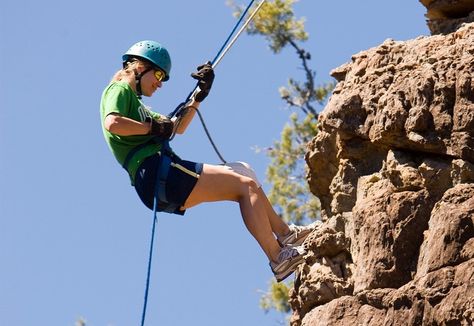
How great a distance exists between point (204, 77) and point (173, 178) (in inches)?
Answer: 39.3

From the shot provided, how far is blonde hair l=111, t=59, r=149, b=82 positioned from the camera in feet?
39.5

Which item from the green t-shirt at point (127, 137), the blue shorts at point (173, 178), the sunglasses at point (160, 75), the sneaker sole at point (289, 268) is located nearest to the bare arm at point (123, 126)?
the green t-shirt at point (127, 137)

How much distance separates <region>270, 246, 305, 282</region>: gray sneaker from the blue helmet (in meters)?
1.86

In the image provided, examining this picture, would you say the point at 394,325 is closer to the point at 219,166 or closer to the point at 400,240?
the point at 400,240

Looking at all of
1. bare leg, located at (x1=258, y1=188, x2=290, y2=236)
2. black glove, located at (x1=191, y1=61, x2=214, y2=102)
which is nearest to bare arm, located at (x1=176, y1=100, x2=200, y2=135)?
black glove, located at (x1=191, y1=61, x2=214, y2=102)

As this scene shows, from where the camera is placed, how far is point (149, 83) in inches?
476

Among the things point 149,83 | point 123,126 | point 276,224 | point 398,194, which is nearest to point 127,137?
point 123,126

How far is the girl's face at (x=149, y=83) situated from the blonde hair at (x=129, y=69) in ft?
0.26

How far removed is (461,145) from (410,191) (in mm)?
527

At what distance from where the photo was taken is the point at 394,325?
1032 centimetres

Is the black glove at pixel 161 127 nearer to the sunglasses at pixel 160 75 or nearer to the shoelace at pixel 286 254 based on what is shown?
the sunglasses at pixel 160 75

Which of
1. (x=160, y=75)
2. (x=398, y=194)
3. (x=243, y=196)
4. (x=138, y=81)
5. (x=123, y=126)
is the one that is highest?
(x=160, y=75)

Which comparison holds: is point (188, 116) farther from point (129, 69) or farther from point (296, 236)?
point (296, 236)

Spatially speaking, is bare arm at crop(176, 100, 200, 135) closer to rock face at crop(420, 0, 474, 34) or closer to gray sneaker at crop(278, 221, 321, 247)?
gray sneaker at crop(278, 221, 321, 247)
